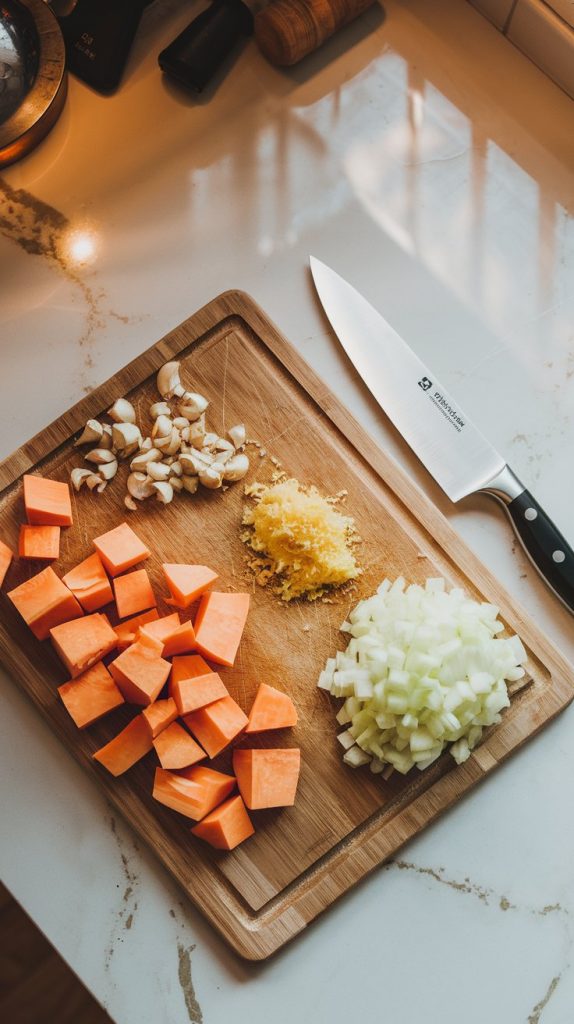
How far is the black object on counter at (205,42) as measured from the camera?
5.40ft

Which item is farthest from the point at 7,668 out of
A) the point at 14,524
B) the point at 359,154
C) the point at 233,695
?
the point at 359,154

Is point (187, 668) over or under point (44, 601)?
under

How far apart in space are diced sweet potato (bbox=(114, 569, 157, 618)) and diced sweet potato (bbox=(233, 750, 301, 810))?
0.97 ft

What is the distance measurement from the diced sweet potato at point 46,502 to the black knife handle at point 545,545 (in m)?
0.76

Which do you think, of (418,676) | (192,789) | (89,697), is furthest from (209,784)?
(418,676)

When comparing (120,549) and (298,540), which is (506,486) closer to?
(298,540)

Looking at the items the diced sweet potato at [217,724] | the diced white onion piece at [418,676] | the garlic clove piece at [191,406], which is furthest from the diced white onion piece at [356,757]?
the garlic clove piece at [191,406]

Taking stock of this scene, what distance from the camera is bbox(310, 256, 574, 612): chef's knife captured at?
1538 millimetres

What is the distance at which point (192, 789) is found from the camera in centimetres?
143

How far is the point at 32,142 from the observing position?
166 cm

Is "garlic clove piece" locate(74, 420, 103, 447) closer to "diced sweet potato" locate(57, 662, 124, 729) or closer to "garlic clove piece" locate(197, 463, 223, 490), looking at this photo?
"garlic clove piece" locate(197, 463, 223, 490)

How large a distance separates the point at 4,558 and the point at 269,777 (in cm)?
57

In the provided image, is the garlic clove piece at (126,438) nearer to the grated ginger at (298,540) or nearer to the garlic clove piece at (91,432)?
the garlic clove piece at (91,432)

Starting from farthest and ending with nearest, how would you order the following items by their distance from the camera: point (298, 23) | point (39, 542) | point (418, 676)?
point (298, 23), point (39, 542), point (418, 676)
